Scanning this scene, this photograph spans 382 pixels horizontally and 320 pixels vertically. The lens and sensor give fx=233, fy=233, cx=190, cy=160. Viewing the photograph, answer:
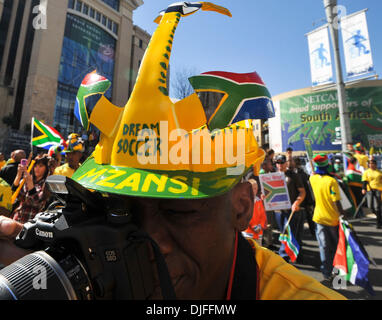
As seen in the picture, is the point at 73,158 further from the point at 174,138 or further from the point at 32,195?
the point at 174,138

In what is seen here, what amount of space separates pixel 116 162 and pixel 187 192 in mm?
322

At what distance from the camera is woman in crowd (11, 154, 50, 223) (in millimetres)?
3330

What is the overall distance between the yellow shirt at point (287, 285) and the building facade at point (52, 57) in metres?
29.4

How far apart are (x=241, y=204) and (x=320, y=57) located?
46.1ft

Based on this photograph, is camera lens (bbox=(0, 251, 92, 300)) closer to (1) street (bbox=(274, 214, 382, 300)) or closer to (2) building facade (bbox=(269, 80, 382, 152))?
(1) street (bbox=(274, 214, 382, 300))

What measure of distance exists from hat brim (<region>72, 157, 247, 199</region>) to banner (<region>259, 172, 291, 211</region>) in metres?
3.96

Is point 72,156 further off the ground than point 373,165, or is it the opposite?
point 373,165

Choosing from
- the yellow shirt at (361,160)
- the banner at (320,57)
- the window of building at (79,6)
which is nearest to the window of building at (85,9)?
the window of building at (79,6)

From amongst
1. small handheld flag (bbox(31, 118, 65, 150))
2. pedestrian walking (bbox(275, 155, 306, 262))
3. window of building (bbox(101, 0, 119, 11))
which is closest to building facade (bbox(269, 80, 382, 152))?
pedestrian walking (bbox(275, 155, 306, 262))

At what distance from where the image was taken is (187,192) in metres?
0.77

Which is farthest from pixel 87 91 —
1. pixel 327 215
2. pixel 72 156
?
pixel 327 215

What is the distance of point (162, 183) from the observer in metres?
0.79
